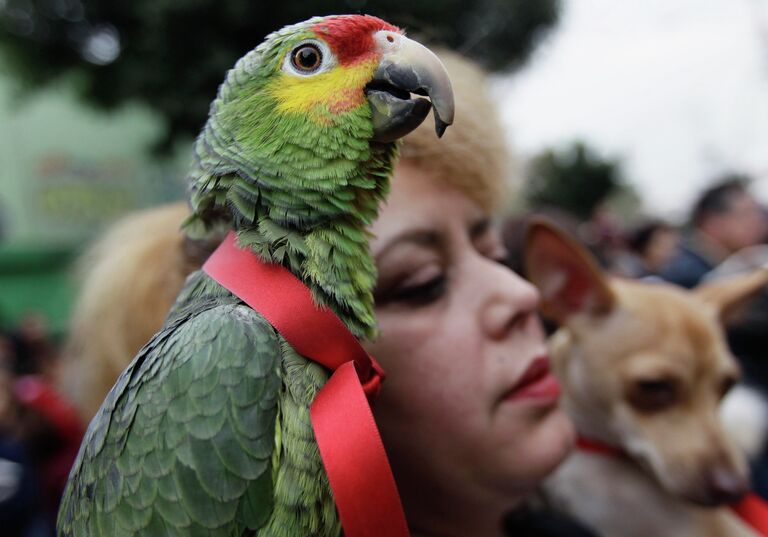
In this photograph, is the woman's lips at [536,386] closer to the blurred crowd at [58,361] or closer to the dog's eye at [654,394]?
the dog's eye at [654,394]

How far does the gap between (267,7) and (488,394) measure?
3.10 meters

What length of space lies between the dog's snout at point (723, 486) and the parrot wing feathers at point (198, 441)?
91cm

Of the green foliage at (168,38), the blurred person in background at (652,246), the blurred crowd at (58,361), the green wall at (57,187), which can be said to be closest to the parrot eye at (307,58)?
the blurred crowd at (58,361)

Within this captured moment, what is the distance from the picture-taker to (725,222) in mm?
3424

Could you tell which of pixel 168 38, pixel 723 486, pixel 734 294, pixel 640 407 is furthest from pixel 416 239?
pixel 168 38

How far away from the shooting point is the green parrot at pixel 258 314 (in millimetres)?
655

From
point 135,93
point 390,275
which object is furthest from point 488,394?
point 135,93

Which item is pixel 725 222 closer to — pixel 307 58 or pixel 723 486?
pixel 723 486

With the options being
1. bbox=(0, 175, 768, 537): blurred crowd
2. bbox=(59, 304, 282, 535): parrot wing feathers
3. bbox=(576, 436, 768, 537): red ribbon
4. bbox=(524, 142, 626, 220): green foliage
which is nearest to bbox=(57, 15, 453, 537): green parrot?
bbox=(59, 304, 282, 535): parrot wing feathers

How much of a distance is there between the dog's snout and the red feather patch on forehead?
1.01 meters

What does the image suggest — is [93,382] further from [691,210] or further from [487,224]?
[691,210]

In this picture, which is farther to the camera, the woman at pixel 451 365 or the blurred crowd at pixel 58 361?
the blurred crowd at pixel 58 361

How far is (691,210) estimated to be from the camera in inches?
146

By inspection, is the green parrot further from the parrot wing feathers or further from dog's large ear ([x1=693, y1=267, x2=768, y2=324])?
dog's large ear ([x1=693, y1=267, x2=768, y2=324])
